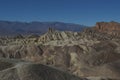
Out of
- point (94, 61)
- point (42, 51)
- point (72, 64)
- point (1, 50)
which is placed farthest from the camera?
point (1, 50)

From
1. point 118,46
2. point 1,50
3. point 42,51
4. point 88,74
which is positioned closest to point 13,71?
point 88,74

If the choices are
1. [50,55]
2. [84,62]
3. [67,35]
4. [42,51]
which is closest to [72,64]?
[84,62]

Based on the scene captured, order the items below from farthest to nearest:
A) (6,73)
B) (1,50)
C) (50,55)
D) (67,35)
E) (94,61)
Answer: (67,35) → (1,50) → (50,55) → (94,61) → (6,73)

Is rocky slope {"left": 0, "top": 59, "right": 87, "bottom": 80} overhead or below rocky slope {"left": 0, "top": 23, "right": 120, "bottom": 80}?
overhead

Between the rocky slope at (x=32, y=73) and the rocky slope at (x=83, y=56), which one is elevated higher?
the rocky slope at (x=32, y=73)

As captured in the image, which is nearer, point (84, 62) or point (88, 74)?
point (88, 74)

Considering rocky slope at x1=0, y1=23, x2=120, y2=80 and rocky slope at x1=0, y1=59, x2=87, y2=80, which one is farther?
rocky slope at x1=0, y1=23, x2=120, y2=80

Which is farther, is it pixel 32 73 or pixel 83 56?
pixel 83 56

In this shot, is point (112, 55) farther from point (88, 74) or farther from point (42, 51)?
point (42, 51)

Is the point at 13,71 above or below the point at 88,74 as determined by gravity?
above

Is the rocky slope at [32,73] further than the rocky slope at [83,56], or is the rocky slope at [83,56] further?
the rocky slope at [83,56]

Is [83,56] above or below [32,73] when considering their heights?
below
